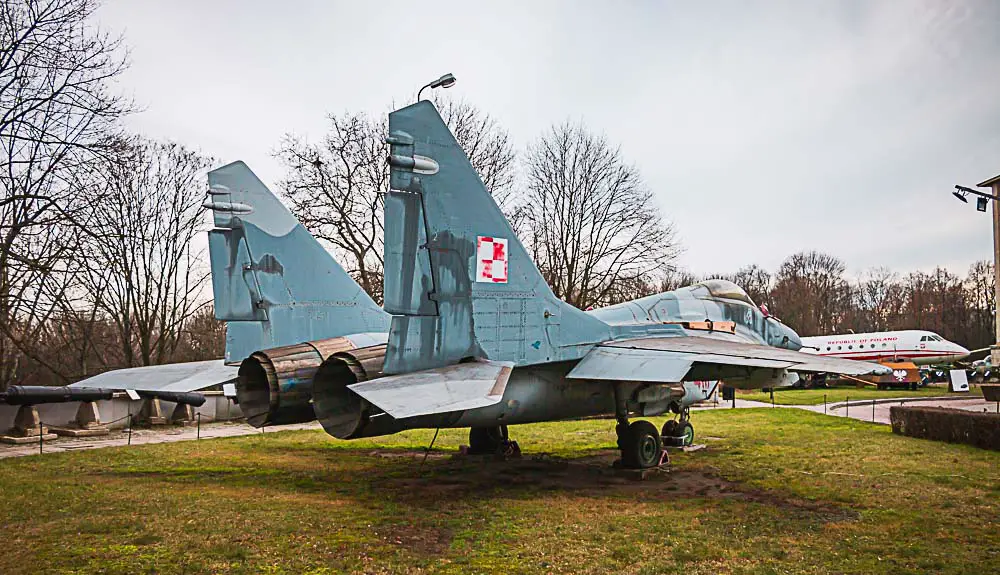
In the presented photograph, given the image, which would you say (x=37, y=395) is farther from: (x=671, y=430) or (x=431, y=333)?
Answer: (x=671, y=430)

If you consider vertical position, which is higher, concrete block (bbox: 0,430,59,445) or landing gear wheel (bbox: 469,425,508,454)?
landing gear wheel (bbox: 469,425,508,454)

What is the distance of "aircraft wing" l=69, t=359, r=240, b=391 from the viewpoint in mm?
10070

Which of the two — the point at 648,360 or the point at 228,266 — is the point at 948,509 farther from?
the point at 228,266

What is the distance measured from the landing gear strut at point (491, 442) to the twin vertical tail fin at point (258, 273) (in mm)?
3645

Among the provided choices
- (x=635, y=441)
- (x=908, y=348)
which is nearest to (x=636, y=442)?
(x=635, y=441)

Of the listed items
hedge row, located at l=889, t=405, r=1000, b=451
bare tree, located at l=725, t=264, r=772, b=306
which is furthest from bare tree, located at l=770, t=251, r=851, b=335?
hedge row, located at l=889, t=405, r=1000, b=451

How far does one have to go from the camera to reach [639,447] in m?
10.4

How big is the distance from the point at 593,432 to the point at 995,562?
456 inches

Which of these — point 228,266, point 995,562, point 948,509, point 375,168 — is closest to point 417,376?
point 228,266

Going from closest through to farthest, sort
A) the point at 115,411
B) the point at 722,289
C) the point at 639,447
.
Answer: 1. the point at 639,447
2. the point at 722,289
3. the point at 115,411

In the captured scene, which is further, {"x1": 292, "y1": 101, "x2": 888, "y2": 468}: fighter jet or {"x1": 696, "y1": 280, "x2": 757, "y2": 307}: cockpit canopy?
{"x1": 696, "y1": 280, "x2": 757, "y2": 307}: cockpit canopy

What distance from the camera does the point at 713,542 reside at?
6.42 meters

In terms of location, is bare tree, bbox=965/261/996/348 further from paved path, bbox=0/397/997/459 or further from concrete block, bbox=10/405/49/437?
concrete block, bbox=10/405/49/437

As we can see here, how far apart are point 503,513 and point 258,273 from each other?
5447mm
